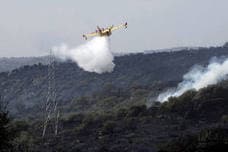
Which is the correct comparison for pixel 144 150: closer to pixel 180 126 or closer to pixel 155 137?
pixel 155 137

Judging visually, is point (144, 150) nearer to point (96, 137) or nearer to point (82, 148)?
point (82, 148)

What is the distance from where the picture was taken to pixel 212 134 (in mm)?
150000

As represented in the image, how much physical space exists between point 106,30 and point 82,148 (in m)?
31.1

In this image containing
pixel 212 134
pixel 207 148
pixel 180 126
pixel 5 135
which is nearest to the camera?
pixel 5 135

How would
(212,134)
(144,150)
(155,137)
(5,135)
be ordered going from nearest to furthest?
(5,135), (212,134), (144,150), (155,137)

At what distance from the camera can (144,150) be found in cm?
16138

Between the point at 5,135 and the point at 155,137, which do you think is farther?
the point at 155,137


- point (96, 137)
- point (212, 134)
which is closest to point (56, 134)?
point (96, 137)

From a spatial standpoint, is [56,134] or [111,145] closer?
[111,145]

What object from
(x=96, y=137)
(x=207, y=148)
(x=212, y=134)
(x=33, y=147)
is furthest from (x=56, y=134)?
(x=207, y=148)

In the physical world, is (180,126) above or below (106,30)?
below

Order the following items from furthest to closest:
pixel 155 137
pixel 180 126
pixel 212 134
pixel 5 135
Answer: pixel 180 126
pixel 155 137
pixel 212 134
pixel 5 135

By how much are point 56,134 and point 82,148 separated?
100 feet

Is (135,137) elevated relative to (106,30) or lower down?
lower down
